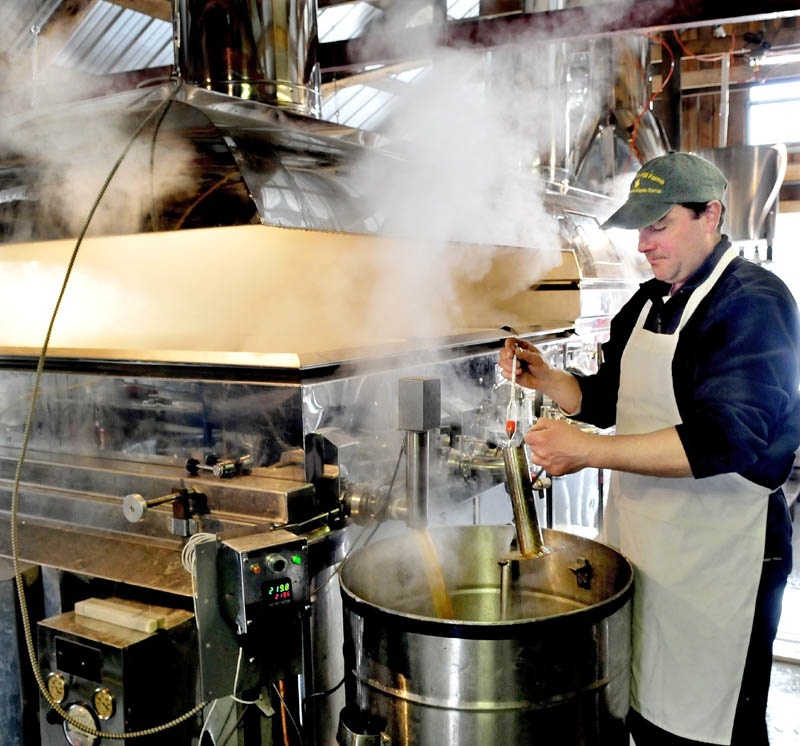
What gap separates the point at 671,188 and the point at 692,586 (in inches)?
37.1

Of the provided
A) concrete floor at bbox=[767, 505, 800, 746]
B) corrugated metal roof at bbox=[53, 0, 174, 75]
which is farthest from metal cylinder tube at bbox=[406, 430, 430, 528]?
corrugated metal roof at bbox=[53, 0, 174, 75]

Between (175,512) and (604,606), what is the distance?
1118 millimetres

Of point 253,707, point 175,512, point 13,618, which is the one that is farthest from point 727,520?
point 13,618

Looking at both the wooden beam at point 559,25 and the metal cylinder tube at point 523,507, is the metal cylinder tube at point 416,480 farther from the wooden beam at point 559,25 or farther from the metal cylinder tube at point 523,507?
the wooden beam at point 559,25

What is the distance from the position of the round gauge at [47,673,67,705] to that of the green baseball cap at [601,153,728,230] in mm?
1711

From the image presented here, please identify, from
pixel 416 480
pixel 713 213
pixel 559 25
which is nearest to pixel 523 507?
pixel 416 480

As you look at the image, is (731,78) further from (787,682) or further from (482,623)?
(482,623)

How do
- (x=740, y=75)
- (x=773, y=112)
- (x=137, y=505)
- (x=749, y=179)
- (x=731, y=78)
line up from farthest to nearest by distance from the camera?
(x=773, y=112) → (x=731, y=78) → (x=740, y=75) → (x=749, y=179) → (x=137, y=505)

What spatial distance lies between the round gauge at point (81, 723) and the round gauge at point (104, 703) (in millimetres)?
29

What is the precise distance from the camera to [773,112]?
26.4 ft

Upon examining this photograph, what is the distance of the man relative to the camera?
5.62ft

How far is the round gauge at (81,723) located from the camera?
179cm

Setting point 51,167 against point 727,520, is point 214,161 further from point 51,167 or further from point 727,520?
point 727,520

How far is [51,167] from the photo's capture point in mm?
1975
